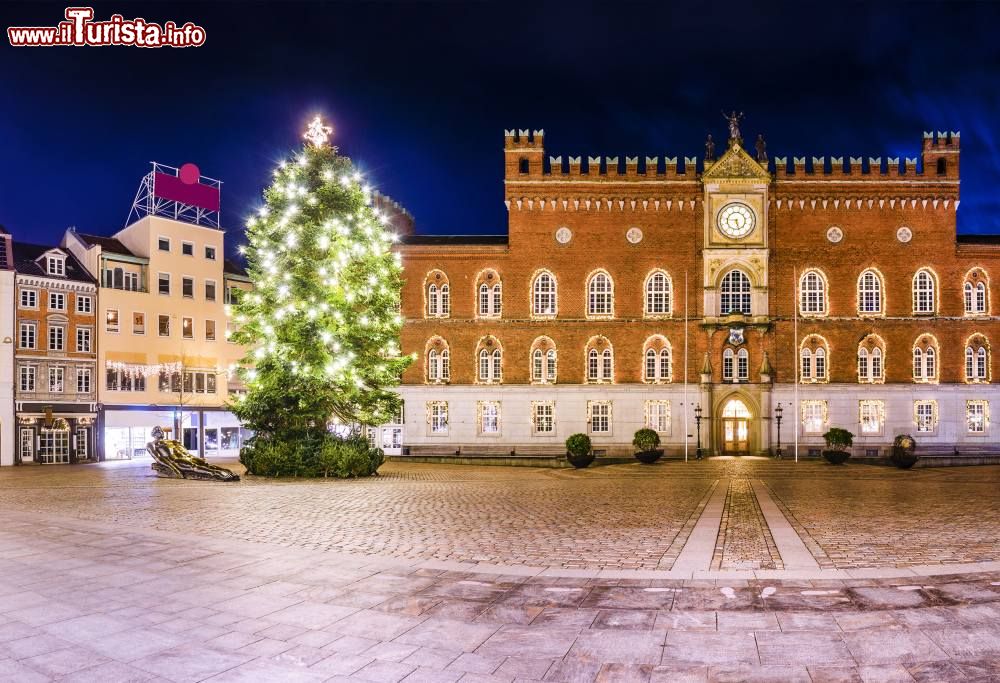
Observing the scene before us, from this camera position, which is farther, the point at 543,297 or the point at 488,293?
the point at 488,293

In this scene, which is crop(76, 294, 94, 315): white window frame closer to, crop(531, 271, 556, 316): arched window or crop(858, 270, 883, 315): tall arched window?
crop(531, 271, 556, 316): arched window

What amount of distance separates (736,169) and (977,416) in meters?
21.6

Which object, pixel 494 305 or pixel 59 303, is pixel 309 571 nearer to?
pixel 494 305

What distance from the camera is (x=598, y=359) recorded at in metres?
49.7

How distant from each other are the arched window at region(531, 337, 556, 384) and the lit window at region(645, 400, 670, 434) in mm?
6460

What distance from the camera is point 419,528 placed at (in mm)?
15898

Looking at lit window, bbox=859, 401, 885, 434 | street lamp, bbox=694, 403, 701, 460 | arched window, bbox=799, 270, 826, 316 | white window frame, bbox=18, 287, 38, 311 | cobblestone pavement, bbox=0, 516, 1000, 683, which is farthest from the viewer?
arched window, bbox=799, 270, 826, 316

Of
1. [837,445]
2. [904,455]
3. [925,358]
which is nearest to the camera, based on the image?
[904,455]

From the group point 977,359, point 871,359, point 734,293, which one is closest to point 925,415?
point 871,359

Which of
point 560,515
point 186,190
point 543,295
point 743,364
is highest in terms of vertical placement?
point 186,190

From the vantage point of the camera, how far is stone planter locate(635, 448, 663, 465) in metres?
43.1

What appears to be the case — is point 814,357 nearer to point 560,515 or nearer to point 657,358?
point 657,358

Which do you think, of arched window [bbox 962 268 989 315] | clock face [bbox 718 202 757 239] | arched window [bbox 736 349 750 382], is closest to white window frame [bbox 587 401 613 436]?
arched window [bbox 736 349 750 382]

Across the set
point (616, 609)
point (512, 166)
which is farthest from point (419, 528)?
point (512, 166)
